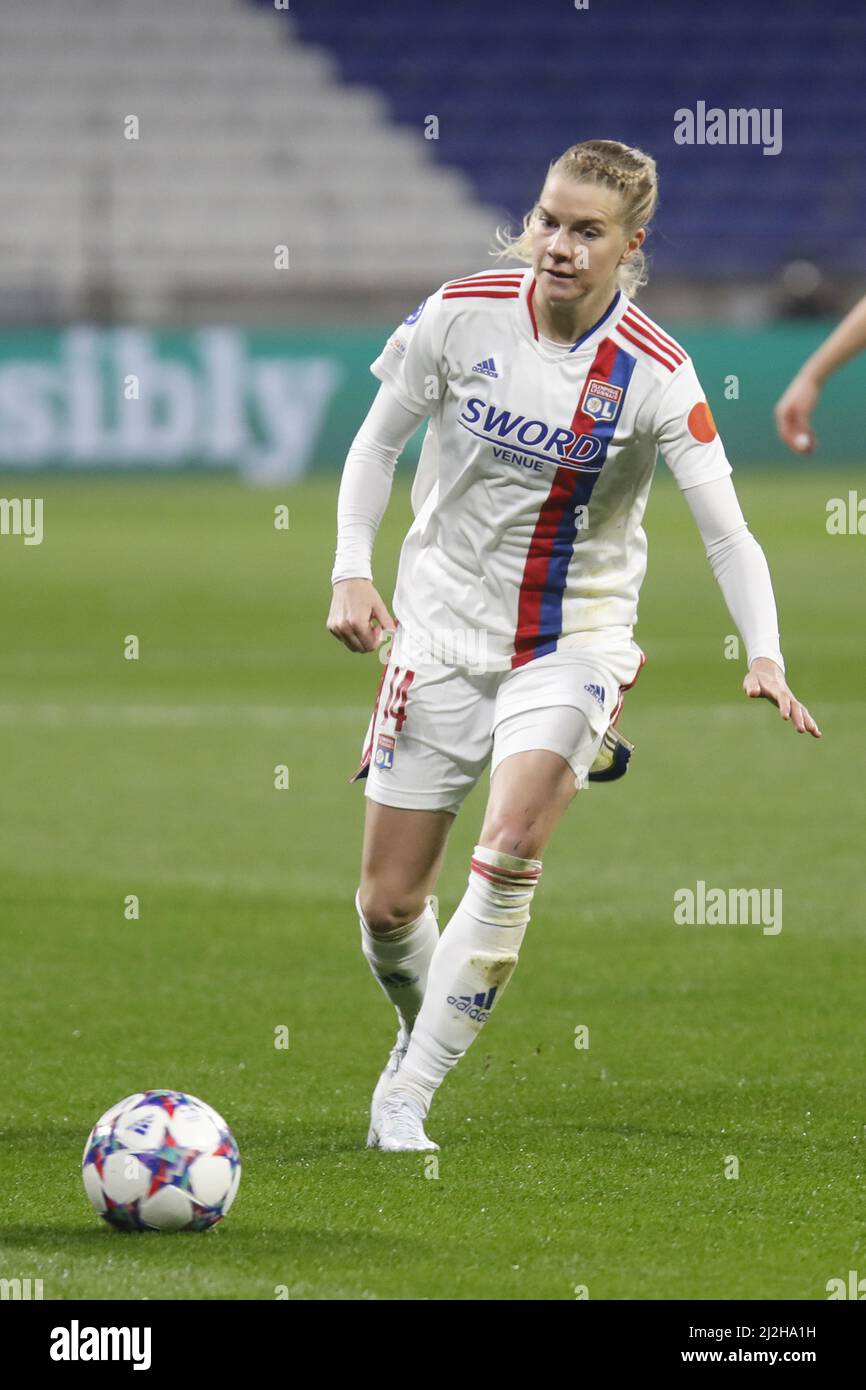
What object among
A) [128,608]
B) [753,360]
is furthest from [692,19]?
[128,608]

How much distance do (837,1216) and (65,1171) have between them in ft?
5.36

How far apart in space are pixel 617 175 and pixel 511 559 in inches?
34.7

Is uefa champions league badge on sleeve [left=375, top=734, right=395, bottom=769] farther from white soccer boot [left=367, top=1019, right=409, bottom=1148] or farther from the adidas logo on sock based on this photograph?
white soccer boot [left=367, top=1019, right=409, bottom=1148]

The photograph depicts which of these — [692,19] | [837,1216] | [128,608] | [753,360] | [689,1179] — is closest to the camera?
[837,1216]

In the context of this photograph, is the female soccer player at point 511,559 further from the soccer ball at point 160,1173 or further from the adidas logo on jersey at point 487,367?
the soccer ball at point 160,1173

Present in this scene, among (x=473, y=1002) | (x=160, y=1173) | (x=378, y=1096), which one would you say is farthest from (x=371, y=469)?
(x=160, y=1173)

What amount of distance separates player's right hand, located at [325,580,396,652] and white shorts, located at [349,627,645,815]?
0.71ft

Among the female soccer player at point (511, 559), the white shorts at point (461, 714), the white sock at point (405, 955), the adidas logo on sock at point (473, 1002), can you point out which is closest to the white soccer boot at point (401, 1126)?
the female soccer player at point (511, 559)

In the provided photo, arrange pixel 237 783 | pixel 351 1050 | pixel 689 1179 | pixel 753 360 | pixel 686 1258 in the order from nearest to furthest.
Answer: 1. pixel 686 1258
2. pixel 689 1179
3. pixel 351 1050
4. pixel 237 783
5. pixel 753 360

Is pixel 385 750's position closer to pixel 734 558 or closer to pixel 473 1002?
pixel 473 1002

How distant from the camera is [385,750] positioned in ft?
16.1

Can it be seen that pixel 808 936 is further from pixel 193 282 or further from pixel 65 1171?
pixel 193 282

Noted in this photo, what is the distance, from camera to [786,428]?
15.7ft

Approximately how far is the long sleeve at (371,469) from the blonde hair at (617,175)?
0.45 metres
